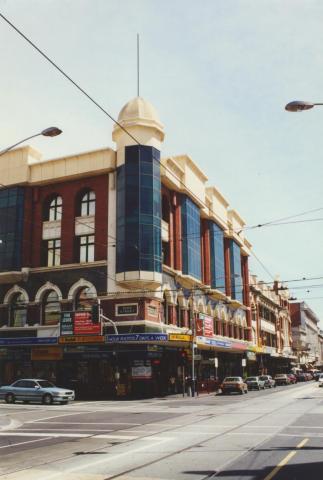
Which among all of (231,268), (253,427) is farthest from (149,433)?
(231,268)

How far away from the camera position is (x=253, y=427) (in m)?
17.1

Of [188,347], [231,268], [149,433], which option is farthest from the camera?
[231,268]

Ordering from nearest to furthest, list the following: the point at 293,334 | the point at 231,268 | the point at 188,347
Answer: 1. the point at 188,347
2. the point at 231,268
3. the point at 293,334

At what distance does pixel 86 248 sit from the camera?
4219 centimetres

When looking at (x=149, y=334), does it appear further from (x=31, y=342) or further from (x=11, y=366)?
(x=11, y=366)

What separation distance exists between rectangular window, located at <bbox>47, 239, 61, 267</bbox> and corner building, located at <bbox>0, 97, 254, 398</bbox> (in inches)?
4.5

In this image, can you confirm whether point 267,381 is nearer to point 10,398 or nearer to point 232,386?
point 232,386

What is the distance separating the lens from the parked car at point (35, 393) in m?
31.1

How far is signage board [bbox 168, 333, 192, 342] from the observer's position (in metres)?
38.6

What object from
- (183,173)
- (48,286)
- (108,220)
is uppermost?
(183,173)

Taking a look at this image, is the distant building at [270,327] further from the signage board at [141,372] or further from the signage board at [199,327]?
the signage board at [141,372]

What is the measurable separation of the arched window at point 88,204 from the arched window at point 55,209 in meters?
2.03

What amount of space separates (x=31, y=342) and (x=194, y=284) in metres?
15.5

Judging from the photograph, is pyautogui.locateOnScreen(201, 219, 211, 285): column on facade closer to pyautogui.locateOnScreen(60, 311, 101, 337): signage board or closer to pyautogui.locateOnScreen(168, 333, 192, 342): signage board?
pyautogui.locateOnScreen(168, 333, 192, 342): signage board
